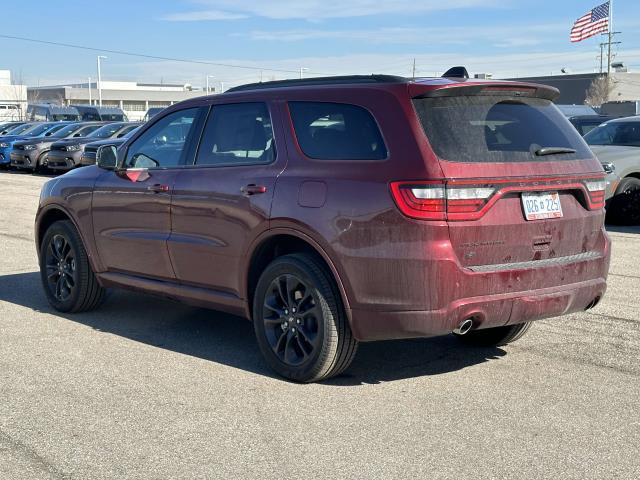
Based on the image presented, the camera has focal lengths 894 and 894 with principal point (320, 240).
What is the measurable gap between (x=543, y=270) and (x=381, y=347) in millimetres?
1553

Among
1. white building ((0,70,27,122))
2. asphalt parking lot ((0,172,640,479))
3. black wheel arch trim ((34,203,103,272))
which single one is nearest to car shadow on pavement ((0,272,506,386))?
asphalt parking lot ((0,172,640,479))

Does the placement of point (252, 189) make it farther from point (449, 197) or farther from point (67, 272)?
point (67, 272)

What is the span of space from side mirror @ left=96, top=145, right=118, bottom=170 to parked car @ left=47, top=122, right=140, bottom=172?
62.4ft

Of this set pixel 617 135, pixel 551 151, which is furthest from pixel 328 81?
pixel 617 135

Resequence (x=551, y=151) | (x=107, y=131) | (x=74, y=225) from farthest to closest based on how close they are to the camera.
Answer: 1. (x=107, y=131)
2. (x=74, y=225)
3. (x=551, y=151)

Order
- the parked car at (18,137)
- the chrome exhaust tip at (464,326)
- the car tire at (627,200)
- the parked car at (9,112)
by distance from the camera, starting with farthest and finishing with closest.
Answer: the parked car at (9,112), the parked car at (18,137), the car tire at (627,200), the chrome exhaust tip at (464,326)

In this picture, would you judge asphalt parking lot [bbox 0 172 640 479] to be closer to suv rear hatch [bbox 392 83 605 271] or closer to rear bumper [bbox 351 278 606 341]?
rear bumper [bbox 351 278 606 341]

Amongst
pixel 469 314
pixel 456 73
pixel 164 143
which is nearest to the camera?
pixel 469 314

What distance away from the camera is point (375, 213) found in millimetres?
4992

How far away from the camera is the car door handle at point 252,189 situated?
5633 millimetres

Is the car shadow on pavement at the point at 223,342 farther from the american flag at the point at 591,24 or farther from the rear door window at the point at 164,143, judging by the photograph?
the american flag at the point at 591,24

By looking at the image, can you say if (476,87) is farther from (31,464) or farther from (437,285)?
(31,464)

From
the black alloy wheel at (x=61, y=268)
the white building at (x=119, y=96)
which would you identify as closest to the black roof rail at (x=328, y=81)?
the black alloy wheel at (x=61, y=268)

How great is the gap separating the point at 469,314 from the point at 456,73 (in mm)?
1748
